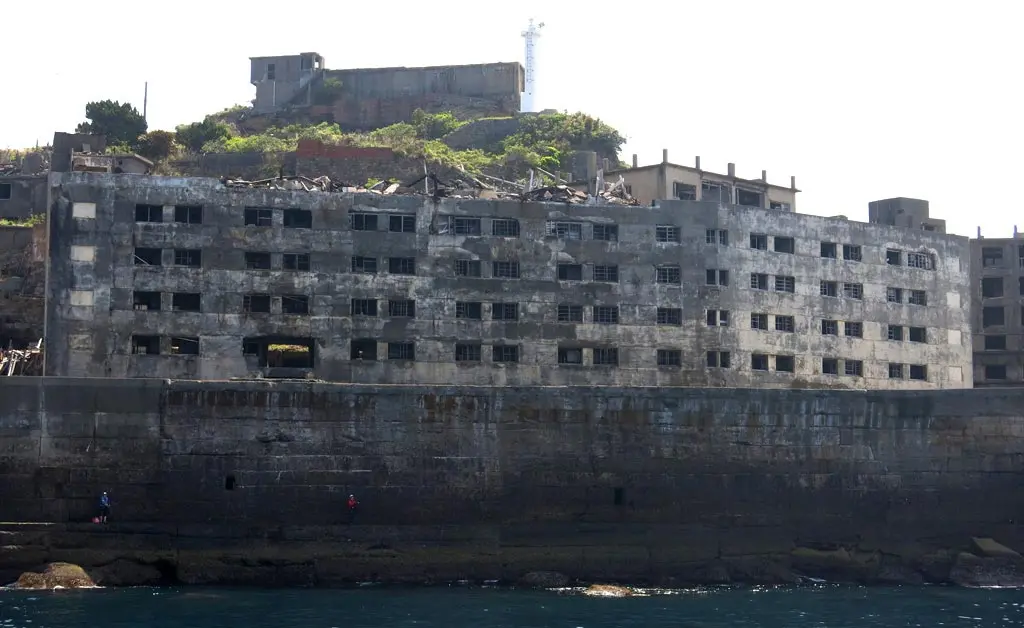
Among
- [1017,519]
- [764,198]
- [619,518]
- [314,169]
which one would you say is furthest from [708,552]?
[314,169]

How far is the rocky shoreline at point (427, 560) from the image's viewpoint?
3888cm

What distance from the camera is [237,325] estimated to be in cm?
4859

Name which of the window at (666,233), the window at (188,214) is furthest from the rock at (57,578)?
the window at (666,233)

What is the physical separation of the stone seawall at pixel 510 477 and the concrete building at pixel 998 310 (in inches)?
1129

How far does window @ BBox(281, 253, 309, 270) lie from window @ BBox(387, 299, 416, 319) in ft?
11.0

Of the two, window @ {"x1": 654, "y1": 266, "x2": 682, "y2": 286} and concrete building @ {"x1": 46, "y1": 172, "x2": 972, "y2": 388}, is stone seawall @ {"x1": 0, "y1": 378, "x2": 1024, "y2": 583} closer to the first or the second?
concrete building @ {"x1": 46, "y1": 172, "x2": 972, "y2": 388}

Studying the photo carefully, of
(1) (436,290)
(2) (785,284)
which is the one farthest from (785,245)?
(1) (436,290)

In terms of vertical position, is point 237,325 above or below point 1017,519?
above

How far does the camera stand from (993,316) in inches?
2884

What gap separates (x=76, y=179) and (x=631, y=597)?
2448 cm

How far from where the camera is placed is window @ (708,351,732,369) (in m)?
52.8

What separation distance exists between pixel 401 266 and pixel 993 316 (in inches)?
1502

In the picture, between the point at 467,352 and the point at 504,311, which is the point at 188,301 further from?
the point at 504,311

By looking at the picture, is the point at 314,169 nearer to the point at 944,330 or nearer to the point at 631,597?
the point at 944,330
